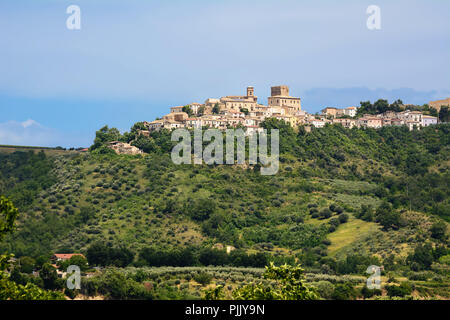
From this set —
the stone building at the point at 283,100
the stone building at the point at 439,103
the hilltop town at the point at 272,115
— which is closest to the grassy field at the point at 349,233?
the hilltop town at the point at 272,115

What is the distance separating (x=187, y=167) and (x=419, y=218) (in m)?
26.6

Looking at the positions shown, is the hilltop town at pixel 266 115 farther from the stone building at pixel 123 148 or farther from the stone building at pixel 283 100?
the stone building at pixel 123 148

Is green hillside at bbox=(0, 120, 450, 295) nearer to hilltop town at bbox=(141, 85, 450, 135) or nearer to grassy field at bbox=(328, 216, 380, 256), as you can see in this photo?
grassy field at bbox=(328, 216, 380, 256)

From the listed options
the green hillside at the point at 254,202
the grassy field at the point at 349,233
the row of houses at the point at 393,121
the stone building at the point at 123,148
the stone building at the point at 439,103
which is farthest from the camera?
the stone building at the point at 439,103

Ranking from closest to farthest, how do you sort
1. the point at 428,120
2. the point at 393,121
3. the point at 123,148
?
the point at 123,148
the point at 428,120
the point at 393,121

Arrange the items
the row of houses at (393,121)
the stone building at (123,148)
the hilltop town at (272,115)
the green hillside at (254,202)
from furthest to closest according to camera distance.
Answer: the row of houses at (393,121) < the hilltop town at (272,115) < the stone building at (123,148) < the green hillside at (254,202)

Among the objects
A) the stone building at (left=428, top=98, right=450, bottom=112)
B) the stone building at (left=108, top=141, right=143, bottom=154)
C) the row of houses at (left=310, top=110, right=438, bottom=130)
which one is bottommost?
the stone building at (left=108, top=141, right=143, bottom=154)

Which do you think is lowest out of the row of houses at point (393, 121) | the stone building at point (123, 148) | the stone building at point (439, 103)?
the stone building at point (123, 148)

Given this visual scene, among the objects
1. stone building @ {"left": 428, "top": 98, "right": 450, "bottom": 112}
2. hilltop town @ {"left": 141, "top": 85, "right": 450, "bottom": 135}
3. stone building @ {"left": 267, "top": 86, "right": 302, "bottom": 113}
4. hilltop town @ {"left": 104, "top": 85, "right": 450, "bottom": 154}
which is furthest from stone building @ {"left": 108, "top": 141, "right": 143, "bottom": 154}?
stone building @ {"left": 428, "top": 98, "right": 450, "bottom": 112}

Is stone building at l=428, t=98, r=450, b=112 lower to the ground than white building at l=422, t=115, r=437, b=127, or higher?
higher

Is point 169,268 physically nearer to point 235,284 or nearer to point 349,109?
point 235,284

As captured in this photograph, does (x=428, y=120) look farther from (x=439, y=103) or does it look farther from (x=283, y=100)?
(x=283, y=100)

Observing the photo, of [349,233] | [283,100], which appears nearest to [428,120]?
[283,100]
